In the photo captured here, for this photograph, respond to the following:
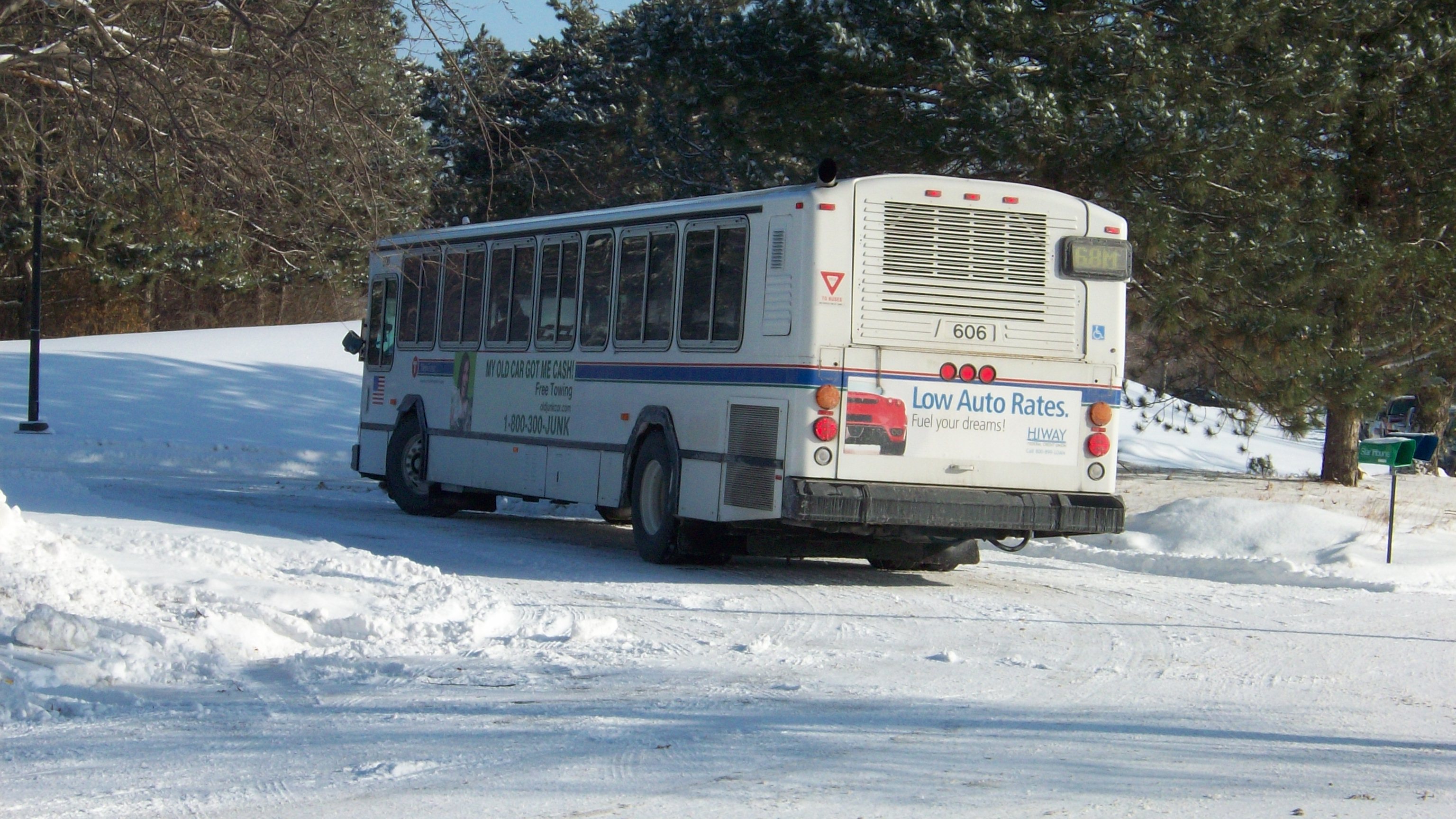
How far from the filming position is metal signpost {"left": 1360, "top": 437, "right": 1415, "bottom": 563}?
13.5 m

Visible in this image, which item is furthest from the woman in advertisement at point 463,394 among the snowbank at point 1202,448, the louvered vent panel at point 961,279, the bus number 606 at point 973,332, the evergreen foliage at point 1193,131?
the snowbank at point 1202,448

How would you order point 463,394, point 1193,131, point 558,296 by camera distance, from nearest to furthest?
point 558,296 → point 463,394 → point 1193,131

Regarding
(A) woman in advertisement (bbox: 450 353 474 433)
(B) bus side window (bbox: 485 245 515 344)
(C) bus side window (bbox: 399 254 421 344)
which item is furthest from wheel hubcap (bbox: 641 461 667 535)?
(C) bus side window (bbox: 399 254 421 344)

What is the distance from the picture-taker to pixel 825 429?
36.3ft

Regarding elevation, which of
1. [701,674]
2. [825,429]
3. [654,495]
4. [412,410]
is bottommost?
[701,674]

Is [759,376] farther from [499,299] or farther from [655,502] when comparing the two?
[499,299]

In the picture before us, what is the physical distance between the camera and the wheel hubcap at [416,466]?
1673 cm

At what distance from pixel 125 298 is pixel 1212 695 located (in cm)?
4346

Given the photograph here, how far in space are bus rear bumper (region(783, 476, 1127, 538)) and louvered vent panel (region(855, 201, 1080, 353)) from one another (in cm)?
113

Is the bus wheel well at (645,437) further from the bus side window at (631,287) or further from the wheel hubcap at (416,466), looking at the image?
the wheel hubcap at (416,466)

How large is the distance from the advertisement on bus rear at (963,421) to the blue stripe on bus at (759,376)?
43mm

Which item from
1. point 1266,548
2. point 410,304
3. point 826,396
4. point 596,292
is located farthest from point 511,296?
point 1266,548

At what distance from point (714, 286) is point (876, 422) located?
5.95 feet

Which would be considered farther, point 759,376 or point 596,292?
point 596,292
